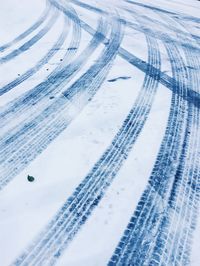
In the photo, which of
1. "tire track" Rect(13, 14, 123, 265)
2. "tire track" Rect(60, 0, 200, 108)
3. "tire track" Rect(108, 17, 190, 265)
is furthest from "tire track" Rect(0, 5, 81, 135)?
"tire track" Rect(108, 17, 190, 265)

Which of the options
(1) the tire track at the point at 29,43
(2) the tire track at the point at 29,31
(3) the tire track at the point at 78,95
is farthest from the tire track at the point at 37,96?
(2) the tire track at the point at 29,31

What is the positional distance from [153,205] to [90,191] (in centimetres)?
67

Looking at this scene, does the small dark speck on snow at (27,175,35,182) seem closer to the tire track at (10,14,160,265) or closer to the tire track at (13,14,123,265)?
the tire track at (10,14,160,265)

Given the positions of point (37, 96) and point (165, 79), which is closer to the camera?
point (37, 96)

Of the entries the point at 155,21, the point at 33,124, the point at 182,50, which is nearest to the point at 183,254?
the point at 33,124

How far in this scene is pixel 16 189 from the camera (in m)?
3.22

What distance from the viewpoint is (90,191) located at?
3.13m

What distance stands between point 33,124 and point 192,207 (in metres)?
2.45

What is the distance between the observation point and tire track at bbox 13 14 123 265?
8.28ft

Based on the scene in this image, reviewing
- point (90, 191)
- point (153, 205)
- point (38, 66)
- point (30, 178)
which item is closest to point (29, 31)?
point (38, 66)

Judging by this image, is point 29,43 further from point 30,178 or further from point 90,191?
point 90,191

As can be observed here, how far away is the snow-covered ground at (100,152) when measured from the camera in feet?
8.64

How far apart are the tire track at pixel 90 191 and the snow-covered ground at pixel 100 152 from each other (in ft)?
0.03

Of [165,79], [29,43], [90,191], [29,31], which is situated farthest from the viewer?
[29,31]
